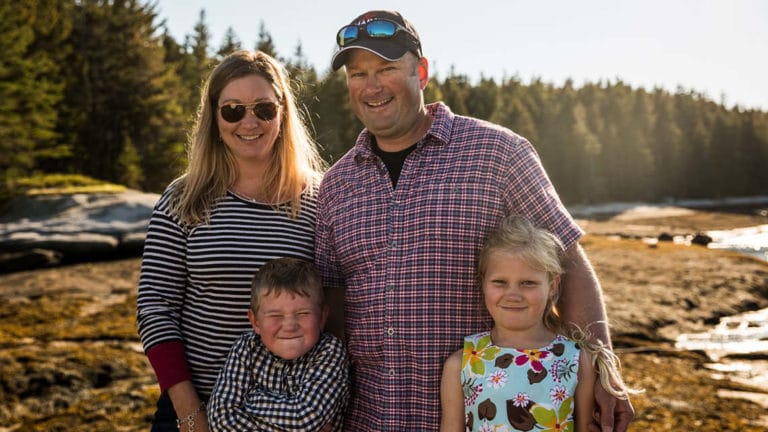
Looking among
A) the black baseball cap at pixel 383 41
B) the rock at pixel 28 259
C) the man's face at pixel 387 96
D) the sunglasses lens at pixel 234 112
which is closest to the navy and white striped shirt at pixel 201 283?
the sunglasses lens at pixel 234 112

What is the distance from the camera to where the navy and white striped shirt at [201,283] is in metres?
2.93

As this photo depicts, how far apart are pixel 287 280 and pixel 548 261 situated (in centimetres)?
111

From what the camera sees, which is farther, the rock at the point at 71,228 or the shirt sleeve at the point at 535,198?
the rock at the point at 71,228

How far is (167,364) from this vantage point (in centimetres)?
285

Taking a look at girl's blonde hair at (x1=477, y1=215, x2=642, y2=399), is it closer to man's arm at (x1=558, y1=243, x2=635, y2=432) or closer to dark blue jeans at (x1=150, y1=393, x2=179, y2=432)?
man's arm at (x1=558, y1=243, x2=635, y2=432)

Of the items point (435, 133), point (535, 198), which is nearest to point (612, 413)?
point (535, 198)

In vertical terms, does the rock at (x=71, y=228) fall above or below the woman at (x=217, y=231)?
below

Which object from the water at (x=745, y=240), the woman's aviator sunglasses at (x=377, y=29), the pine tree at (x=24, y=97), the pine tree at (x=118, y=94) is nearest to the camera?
the woman's aviator sunglasses at (x=377, y=29)

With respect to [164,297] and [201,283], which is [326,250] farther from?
[164,297]

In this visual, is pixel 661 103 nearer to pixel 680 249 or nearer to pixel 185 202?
pixel 680 249

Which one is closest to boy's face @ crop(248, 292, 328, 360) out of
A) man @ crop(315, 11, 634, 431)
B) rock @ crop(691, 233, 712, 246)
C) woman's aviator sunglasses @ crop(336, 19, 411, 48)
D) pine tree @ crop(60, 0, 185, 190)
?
man @ crop(315, 11, 634, 431)

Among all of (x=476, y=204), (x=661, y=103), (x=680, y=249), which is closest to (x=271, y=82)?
(x=476, y=204)

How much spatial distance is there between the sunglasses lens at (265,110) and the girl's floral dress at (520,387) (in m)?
1.56

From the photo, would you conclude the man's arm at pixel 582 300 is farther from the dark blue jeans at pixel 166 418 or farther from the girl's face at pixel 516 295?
the dark blue jeans at pixel 166 418
